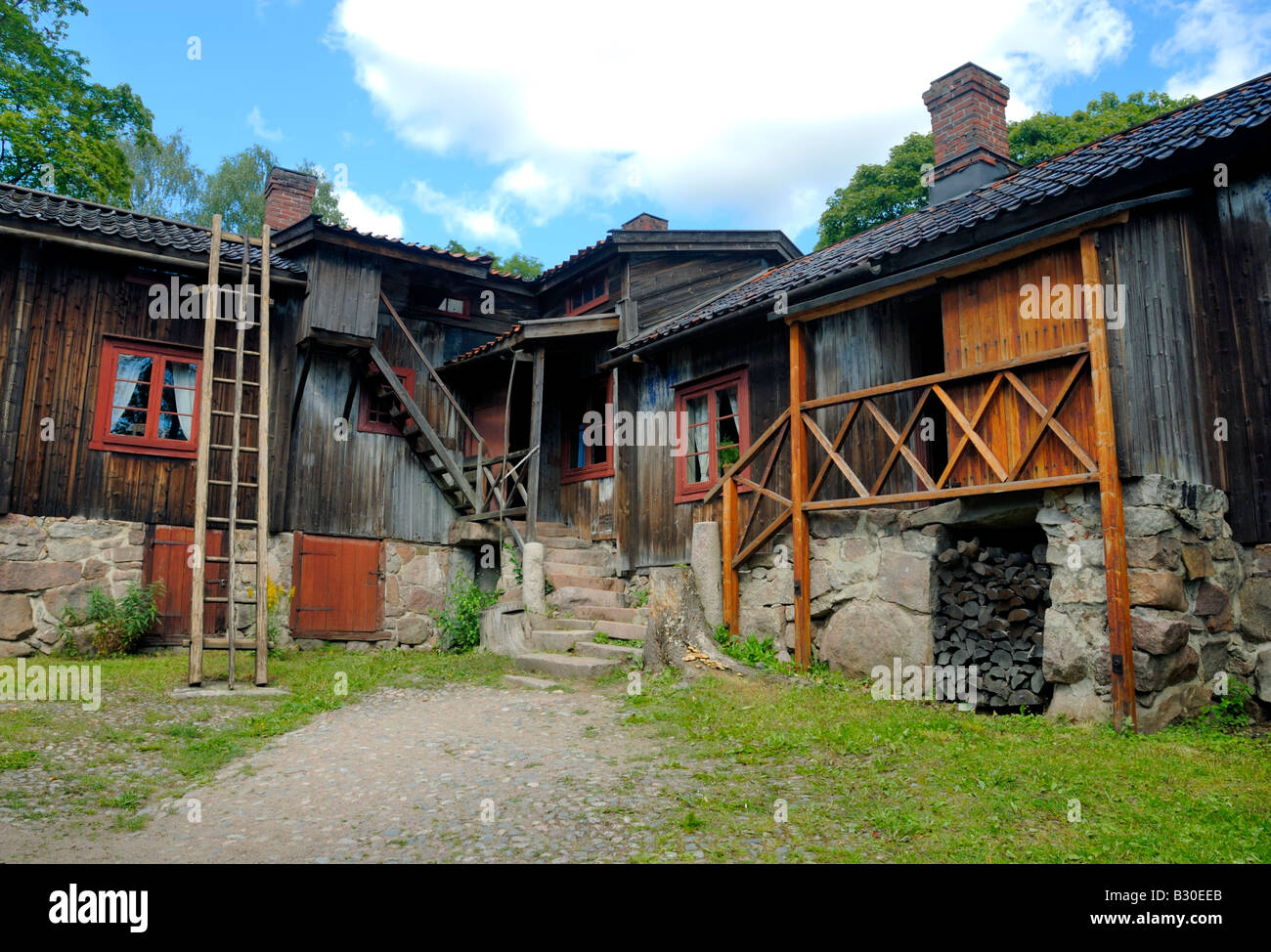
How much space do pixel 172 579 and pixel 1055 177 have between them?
1158 centimetres

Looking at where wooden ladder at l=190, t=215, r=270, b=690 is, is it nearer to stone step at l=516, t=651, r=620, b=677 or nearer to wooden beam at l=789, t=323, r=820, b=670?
stone step at l=516, t=651, r=620, b=677

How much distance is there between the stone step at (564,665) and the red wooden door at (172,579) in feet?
14.9

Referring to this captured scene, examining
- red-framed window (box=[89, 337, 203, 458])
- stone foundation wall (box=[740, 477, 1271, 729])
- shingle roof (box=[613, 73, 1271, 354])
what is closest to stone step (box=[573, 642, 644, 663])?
stone foundation wall (box=[740, 477, 1271, 729])

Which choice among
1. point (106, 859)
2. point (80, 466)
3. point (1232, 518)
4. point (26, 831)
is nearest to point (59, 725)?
point (26, 831)

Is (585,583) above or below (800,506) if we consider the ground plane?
below

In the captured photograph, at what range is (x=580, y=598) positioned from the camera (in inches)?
463

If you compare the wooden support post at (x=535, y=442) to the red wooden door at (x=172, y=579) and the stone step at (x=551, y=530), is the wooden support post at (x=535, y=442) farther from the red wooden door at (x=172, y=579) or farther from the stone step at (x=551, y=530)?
the red wooden door at (x=172, y=579)

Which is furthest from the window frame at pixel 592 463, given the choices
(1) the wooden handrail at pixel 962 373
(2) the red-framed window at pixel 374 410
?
(1) the wooden handrail at pixel 962 373

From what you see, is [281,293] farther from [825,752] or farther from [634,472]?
[825,752]

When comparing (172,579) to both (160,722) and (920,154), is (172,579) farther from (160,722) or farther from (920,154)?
(920,154)

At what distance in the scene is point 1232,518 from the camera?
737cm

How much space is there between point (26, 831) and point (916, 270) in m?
8.03

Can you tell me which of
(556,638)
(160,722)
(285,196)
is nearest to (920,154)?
(285,196)

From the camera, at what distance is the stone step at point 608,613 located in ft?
37.4
